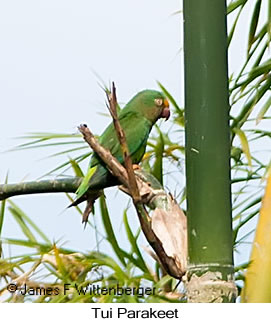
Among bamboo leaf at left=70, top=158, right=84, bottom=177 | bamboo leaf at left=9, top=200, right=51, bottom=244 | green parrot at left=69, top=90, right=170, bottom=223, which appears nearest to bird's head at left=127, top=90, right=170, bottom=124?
green parrot at left=69, top=90, right=170, bottom=223

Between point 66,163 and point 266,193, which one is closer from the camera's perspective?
point 266,193

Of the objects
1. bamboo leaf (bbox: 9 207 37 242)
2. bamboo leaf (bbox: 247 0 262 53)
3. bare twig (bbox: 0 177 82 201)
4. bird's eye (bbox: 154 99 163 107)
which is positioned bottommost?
bamboo leaf (bbox: 9 207 37 242)

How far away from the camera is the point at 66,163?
1.01 meters

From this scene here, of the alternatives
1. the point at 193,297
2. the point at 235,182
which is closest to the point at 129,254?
the point at 235,182

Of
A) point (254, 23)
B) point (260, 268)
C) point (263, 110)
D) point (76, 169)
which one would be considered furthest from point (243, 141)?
point (260, 268)

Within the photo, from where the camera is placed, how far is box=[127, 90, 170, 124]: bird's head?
115 cm

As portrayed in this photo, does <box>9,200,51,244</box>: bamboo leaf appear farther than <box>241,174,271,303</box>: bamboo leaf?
Yes

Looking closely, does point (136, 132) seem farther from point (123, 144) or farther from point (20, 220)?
point (123, 144)

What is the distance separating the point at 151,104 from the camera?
1.17 meters

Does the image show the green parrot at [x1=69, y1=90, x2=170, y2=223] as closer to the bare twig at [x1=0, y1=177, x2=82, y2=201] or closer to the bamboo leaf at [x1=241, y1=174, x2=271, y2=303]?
the bare twig at [x1=0, y1=177, x2=82, y2=201]

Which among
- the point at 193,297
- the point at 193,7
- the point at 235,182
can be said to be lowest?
the point at 193,297

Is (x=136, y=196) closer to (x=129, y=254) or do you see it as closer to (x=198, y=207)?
(x=198, y=207)

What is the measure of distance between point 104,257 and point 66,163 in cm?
20
